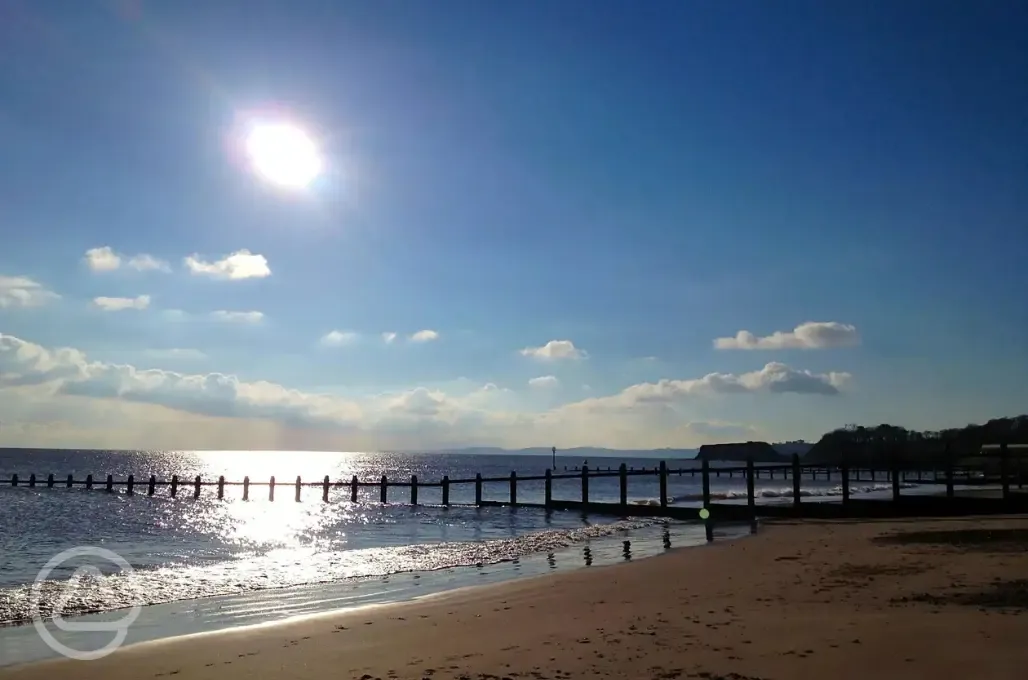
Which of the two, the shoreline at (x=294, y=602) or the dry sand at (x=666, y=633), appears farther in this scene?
the shoreline at (x=294, y=602)

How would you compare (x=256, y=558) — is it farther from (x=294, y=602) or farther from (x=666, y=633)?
(x=666, y=633)

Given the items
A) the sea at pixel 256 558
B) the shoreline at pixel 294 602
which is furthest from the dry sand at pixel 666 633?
the sea at pixel 256 558

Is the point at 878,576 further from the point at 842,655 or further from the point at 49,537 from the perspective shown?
the point at 49,537

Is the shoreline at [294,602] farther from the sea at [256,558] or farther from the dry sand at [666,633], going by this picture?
the dry sand at [666,633]

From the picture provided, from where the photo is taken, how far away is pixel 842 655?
7.58 meters

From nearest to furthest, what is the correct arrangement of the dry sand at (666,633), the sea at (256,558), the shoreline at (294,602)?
the dry sand at (666,633) < the shoreline at (294,602) < the sea at (256,558)

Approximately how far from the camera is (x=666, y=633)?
352 inches

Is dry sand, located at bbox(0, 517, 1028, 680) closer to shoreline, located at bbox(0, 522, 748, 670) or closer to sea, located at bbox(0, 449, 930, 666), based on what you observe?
shoreline, located at bbox(0, 522, 748, 670)

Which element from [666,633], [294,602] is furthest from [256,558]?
[666,633]

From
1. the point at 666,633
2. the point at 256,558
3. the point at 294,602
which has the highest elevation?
the point at 666,633

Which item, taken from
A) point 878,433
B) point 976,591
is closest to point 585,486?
point 976,591

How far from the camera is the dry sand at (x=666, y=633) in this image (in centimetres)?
745

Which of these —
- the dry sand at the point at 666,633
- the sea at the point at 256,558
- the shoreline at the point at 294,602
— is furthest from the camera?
the sea at the point at 256,558

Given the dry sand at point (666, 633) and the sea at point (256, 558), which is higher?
the dry sand at point (666, 633)
